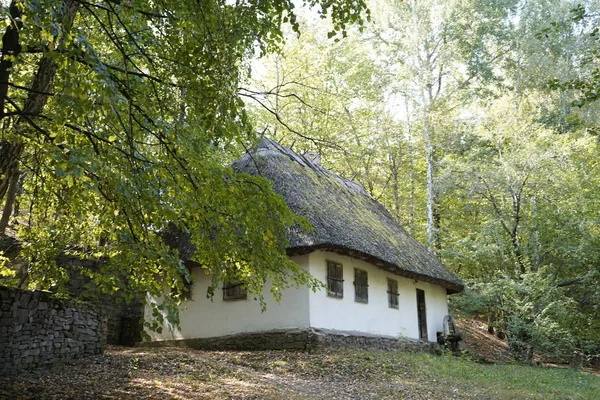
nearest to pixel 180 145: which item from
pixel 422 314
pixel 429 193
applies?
pixel 422 314

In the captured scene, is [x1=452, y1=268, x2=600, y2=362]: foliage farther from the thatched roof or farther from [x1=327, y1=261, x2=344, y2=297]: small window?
[x1=327, y1=261, x2=344, y2=297]: small window

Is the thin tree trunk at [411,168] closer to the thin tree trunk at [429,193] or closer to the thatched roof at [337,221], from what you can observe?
the thin tree trunk at [429,193]

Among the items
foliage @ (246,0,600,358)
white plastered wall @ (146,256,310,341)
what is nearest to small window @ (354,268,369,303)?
white plastered wall @ (146,256,310,341)

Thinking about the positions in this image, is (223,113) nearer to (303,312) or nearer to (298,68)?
(303,312)

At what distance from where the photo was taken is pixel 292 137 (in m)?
24.2

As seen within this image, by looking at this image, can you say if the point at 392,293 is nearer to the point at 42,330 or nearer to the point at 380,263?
the point at 380,263

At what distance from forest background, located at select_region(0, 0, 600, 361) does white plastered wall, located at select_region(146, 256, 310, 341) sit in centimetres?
58

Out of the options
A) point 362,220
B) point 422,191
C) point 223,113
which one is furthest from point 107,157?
point 422,191

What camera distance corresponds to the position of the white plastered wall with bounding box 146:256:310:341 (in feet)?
41.5

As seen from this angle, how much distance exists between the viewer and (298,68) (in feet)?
77.6

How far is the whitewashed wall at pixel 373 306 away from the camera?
42.9ft

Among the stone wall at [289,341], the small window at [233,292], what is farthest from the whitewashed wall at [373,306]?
the small window at [233,292]

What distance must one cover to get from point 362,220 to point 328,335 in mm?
4790

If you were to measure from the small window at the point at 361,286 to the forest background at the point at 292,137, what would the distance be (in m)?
2.51
